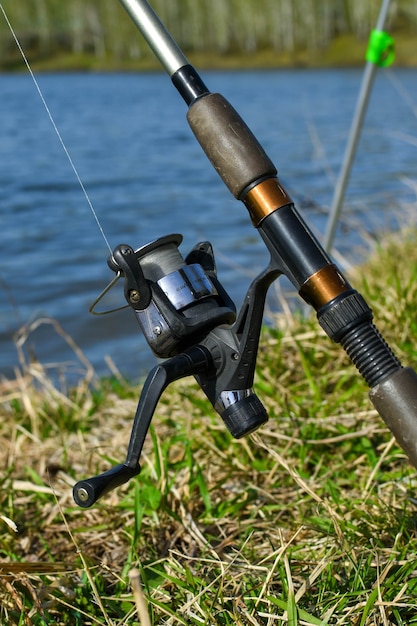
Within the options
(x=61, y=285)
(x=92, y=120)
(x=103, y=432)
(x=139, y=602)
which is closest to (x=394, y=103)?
(x=92, y=120)

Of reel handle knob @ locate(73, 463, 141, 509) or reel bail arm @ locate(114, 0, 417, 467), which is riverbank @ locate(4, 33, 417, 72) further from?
reel handle knob @ locate(73, 463, 141, 509)

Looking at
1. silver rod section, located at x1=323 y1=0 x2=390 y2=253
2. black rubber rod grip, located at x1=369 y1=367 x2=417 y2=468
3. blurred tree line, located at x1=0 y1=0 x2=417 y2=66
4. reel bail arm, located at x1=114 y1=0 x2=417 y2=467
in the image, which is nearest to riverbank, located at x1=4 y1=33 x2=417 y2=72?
blurred tree line, located at x1=0 y1=0 x2=417 y2=66

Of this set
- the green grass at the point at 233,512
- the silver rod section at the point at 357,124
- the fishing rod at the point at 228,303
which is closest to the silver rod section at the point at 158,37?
the fishing rod at the point at 228,303

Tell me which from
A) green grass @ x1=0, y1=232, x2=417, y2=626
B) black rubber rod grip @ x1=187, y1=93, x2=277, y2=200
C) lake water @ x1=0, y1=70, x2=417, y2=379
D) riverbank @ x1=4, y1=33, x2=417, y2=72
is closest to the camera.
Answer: black rubber rod grip @ x1=187, y1=93, x2=277, y2=200

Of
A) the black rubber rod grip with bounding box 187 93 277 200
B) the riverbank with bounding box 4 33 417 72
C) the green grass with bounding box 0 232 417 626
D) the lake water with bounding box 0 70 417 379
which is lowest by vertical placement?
the green grass with bounding box 0 232 417 626

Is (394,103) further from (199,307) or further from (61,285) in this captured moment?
(199,307)

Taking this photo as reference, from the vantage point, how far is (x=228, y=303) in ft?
4.41

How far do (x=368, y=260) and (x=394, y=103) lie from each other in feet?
60.5

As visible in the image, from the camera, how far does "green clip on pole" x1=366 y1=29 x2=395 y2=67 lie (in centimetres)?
292

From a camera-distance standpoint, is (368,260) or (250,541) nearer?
(250,541)

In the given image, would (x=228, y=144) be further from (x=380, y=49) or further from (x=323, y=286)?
(x=380, y=49)

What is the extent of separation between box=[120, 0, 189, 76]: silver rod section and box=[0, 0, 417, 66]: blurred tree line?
58120 millimetres

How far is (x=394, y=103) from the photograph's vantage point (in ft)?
71.1

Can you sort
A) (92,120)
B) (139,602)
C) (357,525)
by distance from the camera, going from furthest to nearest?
(92,120)
(357,525)
(139,602)
